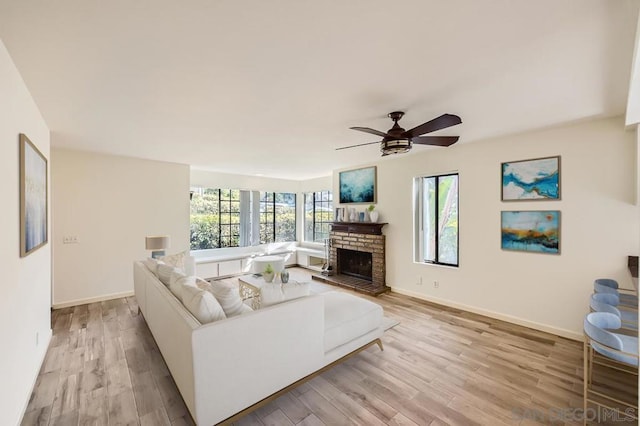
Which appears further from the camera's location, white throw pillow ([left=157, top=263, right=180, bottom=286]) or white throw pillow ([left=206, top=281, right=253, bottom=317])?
white throw pillow ([left=157, top=263, right=180, bottom=286])

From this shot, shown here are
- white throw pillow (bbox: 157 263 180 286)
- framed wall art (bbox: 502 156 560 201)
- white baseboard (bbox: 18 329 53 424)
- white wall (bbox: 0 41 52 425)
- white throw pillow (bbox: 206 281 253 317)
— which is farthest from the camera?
framed wall art (bbox: 502 156 560 201)

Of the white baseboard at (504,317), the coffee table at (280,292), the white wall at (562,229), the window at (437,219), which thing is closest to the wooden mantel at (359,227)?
the window at (437,219)

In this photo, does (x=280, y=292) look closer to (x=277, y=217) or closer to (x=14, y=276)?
(x=14, y=276)

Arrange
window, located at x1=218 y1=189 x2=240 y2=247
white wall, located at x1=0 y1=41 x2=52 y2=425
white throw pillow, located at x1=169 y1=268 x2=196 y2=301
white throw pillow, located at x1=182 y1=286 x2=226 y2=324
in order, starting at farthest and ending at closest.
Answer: window, located at x1=218 y1=189 x2=240 y2=247
white throw pillow, located at x1=169 y1=268 x2=196 y2=301
white throw pillow, located at x1=182 y1=286 x2=226 y2=324
white wall, located at x1=0 y1=41 x2=52 y2=425

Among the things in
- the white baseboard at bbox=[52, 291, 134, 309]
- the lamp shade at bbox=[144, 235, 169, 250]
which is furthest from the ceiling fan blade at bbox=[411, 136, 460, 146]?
the white baseboard at bbox=[52, 291, 134, 309]

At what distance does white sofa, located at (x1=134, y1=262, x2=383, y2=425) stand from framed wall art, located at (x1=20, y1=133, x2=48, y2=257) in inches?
42.6

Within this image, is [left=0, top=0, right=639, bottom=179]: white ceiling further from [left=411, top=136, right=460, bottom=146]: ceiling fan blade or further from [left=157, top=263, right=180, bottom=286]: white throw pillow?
[left=157, top=263, right=180, bottom=286]: white throw pillow

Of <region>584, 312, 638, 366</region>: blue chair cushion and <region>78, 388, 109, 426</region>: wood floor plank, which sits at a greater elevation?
<region>584, 312, 638, 366</region>: blue chair cushion

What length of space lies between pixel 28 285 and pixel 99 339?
51.6 inches

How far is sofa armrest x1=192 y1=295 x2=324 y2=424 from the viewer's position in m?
1.64

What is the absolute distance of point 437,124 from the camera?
91.8 inches

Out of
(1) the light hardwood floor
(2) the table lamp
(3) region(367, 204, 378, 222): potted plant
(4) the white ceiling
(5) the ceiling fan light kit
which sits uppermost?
(4) the white ceiling

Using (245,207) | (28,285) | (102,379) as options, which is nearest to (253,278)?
(102,379)

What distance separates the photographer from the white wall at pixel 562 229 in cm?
289
